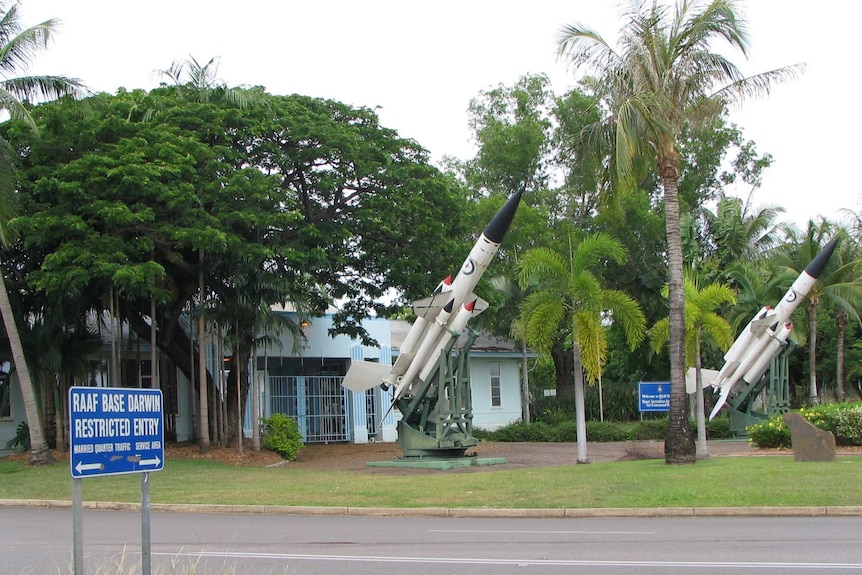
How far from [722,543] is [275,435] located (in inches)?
714

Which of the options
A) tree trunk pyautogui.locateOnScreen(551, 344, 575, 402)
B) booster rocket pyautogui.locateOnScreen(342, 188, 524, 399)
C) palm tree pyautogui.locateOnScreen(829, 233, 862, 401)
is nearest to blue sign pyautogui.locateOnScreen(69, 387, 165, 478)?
booster rocket pyautogui.locateOnScreen(342, 188, 524, 399)

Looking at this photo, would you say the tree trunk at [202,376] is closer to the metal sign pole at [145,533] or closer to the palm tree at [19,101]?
the palm tree at [19,101]

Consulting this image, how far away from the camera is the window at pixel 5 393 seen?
28406 millimetres

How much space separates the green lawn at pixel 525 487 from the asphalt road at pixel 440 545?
3.25ft

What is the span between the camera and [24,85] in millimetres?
22016

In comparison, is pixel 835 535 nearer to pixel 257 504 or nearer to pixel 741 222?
pixel 257 504

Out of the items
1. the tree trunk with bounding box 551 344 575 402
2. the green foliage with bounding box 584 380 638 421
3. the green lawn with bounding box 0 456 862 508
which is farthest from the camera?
the green foliage with bounding box 584 380 638 421

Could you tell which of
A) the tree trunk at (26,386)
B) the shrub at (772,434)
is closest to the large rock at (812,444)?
the shrub at (772,434)

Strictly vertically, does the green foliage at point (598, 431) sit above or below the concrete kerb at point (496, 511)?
below

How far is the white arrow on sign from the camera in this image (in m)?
6.22

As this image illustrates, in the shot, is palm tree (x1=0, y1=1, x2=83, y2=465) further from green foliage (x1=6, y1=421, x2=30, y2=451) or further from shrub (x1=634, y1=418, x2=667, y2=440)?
shrub (x1=634, y1=418, x2=667, y2=440)

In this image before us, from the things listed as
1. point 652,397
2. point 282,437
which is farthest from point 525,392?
point 282,437

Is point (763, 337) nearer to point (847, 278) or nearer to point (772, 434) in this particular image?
point (772, 434)

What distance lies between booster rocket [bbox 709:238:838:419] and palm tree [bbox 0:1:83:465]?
65.8 feet
